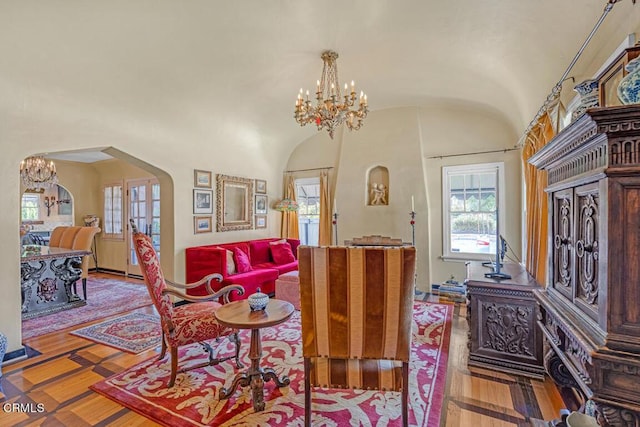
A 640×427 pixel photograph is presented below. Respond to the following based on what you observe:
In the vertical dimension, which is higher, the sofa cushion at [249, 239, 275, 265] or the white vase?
the white vase

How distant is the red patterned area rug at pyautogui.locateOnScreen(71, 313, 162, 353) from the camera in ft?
10.2

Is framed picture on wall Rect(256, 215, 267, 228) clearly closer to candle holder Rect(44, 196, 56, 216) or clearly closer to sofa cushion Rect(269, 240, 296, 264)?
sofa cushion Rect(269, 240, 296, 264)

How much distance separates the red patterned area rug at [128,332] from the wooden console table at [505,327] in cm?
304

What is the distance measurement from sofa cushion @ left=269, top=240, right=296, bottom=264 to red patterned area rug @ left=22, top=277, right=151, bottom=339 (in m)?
2.03

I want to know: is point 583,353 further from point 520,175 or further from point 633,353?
point 520,175

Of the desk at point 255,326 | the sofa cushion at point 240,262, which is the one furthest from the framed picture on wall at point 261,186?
the desk at point 255,326

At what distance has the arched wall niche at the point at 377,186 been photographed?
562 centimetres

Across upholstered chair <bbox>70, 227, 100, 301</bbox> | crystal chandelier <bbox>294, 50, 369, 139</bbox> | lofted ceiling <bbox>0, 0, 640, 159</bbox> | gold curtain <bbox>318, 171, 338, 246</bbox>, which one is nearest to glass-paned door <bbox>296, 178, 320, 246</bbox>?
gold curtain <bbox>318, 171, 338, 246</bbox>

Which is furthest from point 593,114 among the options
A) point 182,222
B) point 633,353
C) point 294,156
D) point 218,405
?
point 294,156

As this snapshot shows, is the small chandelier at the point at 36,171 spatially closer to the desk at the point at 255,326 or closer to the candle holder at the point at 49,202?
the candle holder at the point at 49,202

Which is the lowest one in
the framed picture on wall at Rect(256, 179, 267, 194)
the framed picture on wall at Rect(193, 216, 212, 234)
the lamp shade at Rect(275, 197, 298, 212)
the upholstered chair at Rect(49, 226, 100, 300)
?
the upholstered chair at Rect(49, 226, 100, 300)

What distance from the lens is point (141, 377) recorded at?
2.45 meters

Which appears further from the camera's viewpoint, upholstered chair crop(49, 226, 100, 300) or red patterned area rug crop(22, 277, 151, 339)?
upholstered chair crop(49, 226, 100, 300)

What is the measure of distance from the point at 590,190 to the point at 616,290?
40 centimetres
